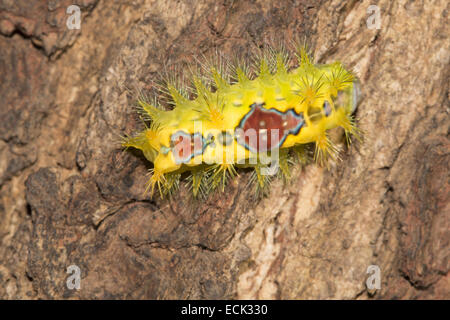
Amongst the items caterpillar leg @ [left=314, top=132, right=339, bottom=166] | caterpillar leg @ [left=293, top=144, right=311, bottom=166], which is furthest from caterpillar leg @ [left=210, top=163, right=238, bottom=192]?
caterpillar leg @ [left=314, top=132, right=339, bottom=166]

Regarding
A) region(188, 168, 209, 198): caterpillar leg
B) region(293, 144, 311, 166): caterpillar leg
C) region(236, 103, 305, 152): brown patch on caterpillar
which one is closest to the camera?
region(236, 103, 305, 152): brown patch on caterpillar

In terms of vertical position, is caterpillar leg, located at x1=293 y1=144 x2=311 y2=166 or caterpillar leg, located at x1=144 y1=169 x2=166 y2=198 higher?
caterpillar leg, located at x1=293 y1=144 x2=311 y2=166

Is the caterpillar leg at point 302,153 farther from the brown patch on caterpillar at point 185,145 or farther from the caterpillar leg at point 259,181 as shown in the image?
the brown patch on caterpillar at point 185,145

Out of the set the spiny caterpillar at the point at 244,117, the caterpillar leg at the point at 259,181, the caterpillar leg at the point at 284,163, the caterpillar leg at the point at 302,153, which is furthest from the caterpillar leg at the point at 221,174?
the caterpillar leg at the point at 302,153

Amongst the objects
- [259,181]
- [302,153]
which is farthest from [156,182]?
[302,153]

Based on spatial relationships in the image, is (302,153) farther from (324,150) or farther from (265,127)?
(265,127)

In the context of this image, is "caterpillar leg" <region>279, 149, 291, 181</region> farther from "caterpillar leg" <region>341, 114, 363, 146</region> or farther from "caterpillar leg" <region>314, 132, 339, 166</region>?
"caterpillar leg" <region>341, 114, 363, 146</region>
